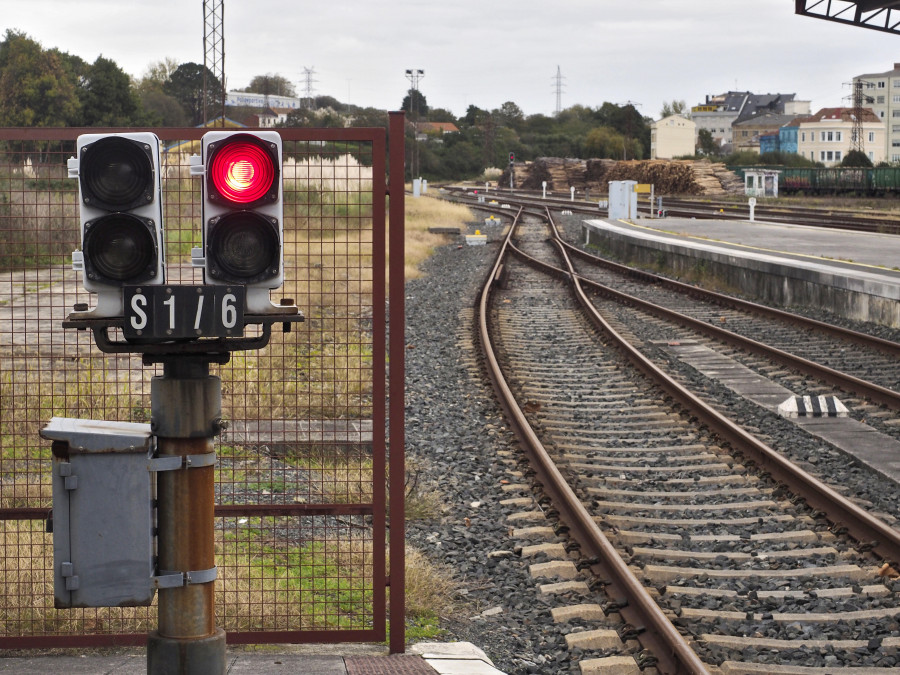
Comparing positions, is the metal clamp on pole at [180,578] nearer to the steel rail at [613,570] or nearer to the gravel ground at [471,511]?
the gravel ground at [471,511]

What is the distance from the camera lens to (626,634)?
5.02 metres

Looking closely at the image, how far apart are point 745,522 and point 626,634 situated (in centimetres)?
210

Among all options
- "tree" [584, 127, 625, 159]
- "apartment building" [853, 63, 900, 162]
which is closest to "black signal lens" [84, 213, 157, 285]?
"tree" [584, 127, 625, 159]

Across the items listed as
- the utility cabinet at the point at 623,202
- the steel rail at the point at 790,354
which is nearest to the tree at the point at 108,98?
the utility cabinet at the point at 623,202

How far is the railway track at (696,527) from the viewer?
16.5ft

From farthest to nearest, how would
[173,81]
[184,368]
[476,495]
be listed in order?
[173,81] → [476,495] → [184,368]

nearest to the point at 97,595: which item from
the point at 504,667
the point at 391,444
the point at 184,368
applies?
the point at 184,368

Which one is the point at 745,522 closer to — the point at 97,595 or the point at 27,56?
the point at 97,595

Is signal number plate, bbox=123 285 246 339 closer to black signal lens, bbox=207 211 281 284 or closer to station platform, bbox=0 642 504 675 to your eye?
black signal lens, bbox=207 211 281 284

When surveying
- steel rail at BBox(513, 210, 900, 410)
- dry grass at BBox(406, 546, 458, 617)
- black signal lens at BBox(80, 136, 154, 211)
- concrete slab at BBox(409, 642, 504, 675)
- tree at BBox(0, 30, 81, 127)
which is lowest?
dry grass at BBox(406, 546, 458, 617)

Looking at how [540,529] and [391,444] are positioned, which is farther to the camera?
[540,529]

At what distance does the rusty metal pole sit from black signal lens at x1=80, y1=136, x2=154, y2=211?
454 millimetres

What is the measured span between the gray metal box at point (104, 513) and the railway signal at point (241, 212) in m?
0.53

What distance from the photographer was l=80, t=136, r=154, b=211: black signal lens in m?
2.92
